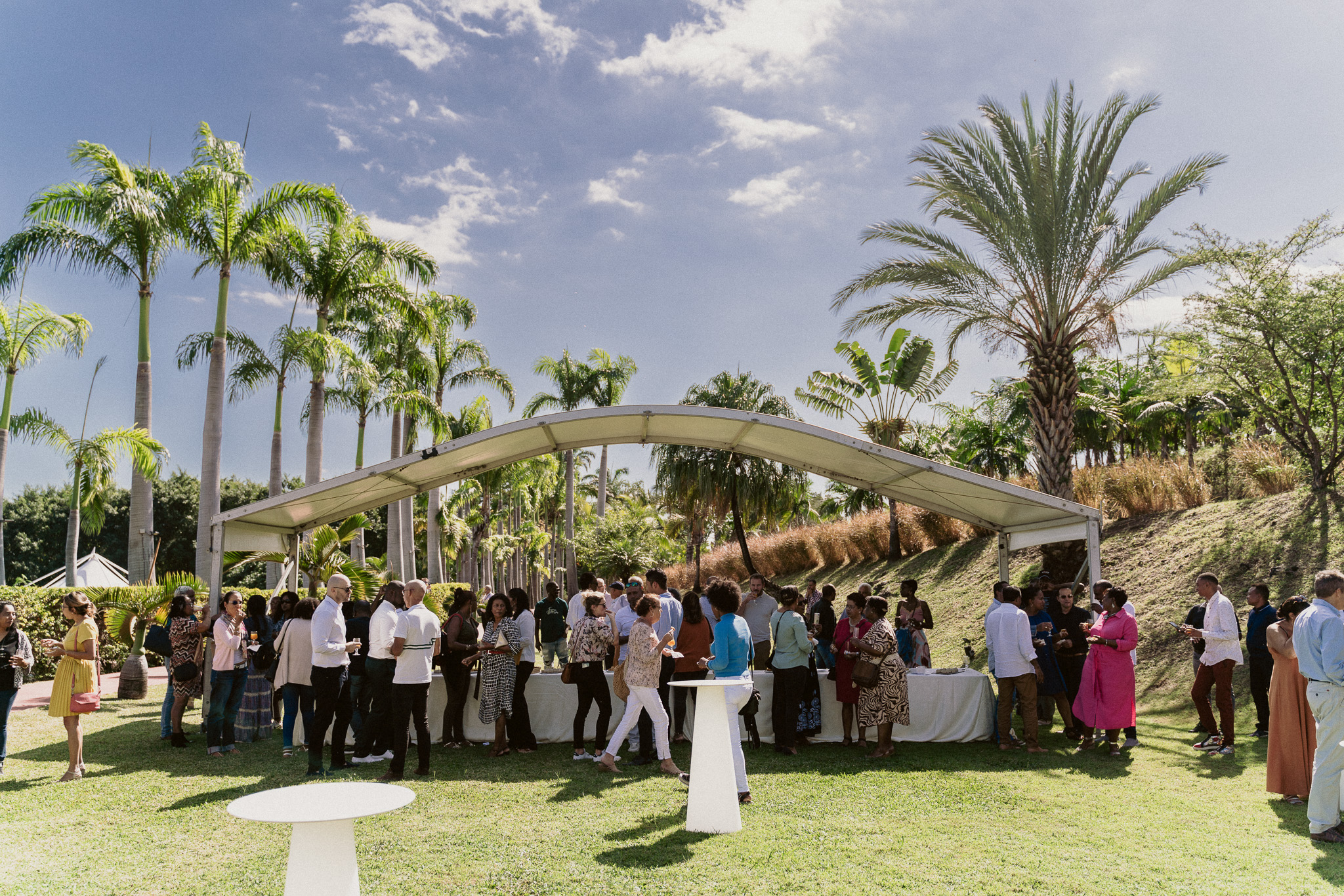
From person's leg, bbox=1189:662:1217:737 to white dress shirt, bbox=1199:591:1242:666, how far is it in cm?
24

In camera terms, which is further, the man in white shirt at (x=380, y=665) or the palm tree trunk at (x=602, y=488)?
the palm tree trunk at (x=602, y=488)

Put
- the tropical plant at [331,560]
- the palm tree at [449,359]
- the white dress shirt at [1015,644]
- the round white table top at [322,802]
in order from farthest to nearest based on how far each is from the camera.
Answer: the palm tree at [449,359]
the tropical plant at [331,560]
the white dress shirt at [1015,644]
the round white table top at [322,802]

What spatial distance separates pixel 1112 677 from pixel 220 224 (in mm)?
20563

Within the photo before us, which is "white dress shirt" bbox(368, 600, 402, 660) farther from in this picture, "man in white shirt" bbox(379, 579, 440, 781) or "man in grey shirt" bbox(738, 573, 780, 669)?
"man in grey shirt" bbox(738, 573, 780, 669)

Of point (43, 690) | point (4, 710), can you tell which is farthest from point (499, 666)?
point (43, 690)

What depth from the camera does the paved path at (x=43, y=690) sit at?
12859 mm

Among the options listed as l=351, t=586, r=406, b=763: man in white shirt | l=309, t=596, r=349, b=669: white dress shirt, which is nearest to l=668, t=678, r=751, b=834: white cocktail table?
l=351, t=586, r=406, b=763: man in white shirt

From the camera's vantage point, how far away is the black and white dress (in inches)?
345

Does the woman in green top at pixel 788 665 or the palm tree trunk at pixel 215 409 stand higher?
the palm tree trunk at pixel 215 409

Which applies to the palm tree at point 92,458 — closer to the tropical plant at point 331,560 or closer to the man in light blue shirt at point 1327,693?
the tropical plant at point 331,560

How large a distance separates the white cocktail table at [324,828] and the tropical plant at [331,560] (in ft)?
47.1

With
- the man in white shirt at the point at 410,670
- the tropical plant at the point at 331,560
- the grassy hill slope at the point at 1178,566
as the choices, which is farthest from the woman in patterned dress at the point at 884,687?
the tropical plant at the point at 331,560

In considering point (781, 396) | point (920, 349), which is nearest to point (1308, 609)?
point (920, 349)

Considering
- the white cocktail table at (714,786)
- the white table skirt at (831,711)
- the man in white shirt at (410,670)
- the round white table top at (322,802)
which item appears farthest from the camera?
the white table skirt at (831,711)
